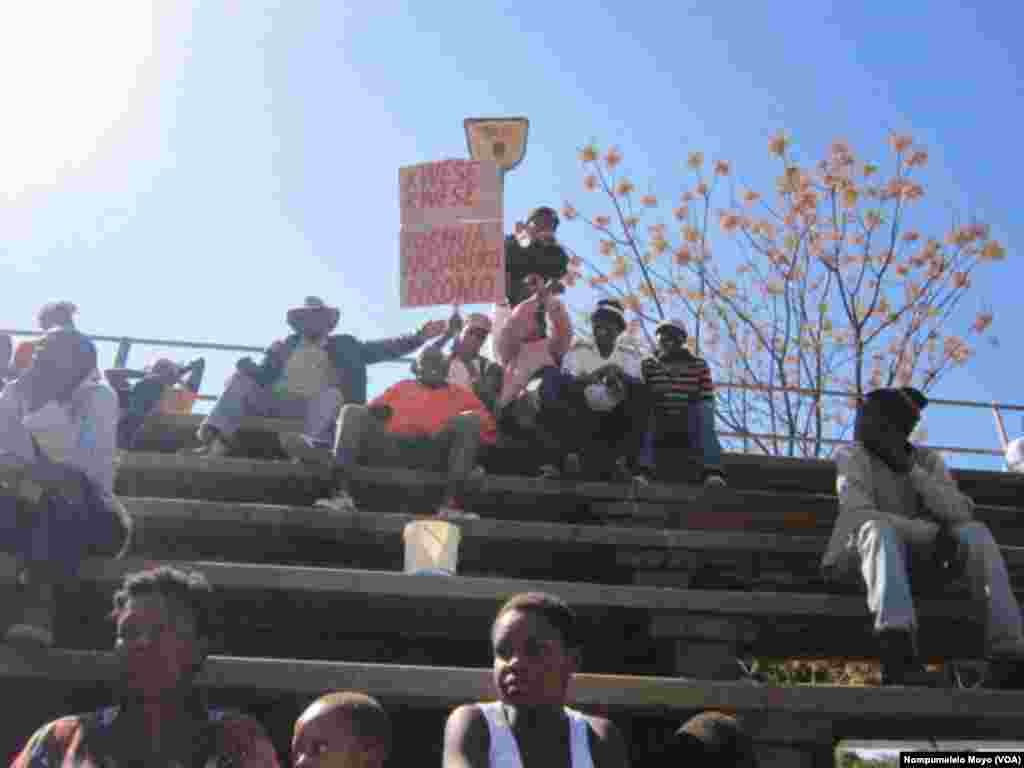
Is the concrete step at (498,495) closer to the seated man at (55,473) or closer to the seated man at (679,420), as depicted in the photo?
the seated man at (679,420)

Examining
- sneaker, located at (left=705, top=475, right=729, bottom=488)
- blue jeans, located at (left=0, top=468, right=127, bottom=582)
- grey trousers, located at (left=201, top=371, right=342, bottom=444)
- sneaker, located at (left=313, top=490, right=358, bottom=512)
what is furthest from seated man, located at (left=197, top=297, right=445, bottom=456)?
sneaker, located at (left=705, top=475, right=729, bottom=488)

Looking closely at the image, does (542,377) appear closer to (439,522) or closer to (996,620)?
(439,522)

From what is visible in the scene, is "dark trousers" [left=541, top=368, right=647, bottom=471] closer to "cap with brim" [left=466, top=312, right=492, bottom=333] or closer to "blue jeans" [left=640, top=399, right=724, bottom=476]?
"blue jeans" [left=640, top=399, right=724, bottom=476]

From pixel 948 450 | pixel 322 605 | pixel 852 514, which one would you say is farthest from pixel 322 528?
pixel 948 450

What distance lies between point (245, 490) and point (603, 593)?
2030mm

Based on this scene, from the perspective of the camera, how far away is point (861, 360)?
699 inches

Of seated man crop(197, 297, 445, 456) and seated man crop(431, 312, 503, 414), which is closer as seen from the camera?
seated man crop(197, 297, 445, 456)

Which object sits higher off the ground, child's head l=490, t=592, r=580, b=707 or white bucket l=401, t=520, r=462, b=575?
white bucket l=401, t=520, r=462, b=575

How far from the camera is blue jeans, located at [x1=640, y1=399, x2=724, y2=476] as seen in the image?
608cm

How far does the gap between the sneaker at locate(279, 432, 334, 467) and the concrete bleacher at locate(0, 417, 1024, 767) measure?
0.07 metres

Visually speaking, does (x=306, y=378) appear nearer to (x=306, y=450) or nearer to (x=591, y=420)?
(x=306, y=450)

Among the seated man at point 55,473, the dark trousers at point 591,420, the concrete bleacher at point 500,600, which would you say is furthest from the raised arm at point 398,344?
the seated man at point 55,473

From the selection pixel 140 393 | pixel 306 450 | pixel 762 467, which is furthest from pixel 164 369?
pixel 762 467

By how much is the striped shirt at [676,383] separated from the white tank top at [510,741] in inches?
118
